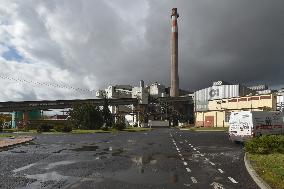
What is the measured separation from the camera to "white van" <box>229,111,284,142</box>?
27703 mm

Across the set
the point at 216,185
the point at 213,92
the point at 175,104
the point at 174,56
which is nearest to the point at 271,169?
the point at 216,185

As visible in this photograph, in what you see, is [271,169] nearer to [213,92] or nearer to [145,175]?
[145,175]

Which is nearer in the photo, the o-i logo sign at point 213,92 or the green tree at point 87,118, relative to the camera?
the green tree at point 87,118

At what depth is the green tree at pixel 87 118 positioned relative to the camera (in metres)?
79.6

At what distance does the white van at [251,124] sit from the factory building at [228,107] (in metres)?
47.4

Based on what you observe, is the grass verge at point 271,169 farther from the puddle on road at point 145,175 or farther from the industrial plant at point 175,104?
the industrial plant at point 175,104

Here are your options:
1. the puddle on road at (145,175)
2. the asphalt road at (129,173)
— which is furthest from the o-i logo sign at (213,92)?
the puddle on road at (145,175)

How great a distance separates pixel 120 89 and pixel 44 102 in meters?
53.1

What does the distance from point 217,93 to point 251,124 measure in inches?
3841

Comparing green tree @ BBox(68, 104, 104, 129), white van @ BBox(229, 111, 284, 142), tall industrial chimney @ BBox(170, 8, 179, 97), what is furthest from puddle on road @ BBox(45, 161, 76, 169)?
tall industrial chimney @ BBox(170, 8, 179, 97)

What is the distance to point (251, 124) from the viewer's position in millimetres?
27562

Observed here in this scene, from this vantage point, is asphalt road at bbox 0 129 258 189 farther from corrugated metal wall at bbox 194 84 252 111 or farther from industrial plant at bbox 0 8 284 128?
corrugated metal wall at bbox 194 84 252 111

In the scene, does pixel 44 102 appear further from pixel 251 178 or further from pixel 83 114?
pixel 251 178

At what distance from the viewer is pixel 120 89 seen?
155 m
